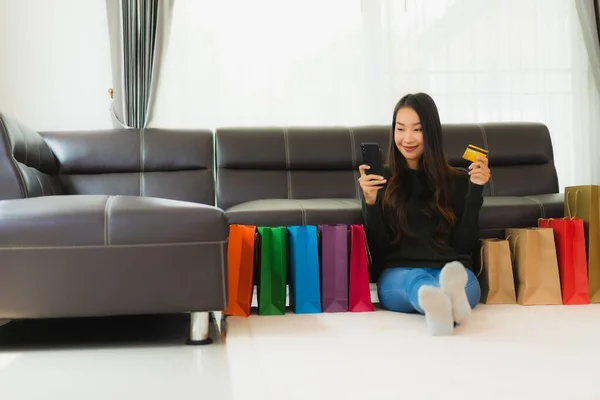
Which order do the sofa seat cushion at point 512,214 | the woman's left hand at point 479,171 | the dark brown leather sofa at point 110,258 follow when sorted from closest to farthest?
the dark brown leather sofa at point 110,258 < the woman's left hand at point 479,171 < the sofa seat cushion at point 512,214

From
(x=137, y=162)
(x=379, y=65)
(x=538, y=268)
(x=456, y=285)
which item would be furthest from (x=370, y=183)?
(x=379, y=65)

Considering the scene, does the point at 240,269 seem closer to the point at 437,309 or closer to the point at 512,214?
the point at 437,309

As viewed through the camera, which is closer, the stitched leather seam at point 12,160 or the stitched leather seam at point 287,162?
the stitched leather seam at point 12,160

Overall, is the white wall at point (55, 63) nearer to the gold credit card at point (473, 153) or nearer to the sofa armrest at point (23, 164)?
the sofa armrest at point (23, 164)

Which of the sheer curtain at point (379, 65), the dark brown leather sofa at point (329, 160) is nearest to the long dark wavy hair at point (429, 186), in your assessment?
the dark brown leather sofa at point (329, 160)

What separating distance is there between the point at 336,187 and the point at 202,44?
1.25 meters

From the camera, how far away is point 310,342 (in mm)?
1995

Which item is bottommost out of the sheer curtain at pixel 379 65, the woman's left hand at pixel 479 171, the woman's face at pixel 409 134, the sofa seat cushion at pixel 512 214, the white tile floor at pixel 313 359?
the white tile floor at pixel 313 359

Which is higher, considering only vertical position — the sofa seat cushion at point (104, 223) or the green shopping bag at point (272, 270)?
the sofa seat cushion at point (104, 223)

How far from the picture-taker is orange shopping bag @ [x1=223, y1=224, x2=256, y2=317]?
2.50 m

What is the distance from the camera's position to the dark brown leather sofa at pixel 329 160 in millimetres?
3322

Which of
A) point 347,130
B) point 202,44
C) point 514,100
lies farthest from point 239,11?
point 514,100

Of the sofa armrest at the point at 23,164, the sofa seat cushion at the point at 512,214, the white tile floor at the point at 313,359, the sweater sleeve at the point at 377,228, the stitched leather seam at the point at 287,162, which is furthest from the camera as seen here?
the stitched leather seam at the point at 287,162

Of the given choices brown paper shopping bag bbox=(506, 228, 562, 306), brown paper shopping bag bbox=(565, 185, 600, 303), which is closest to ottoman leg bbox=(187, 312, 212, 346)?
brown paper shopping bag bbox=(506, 228, 562, 306)
